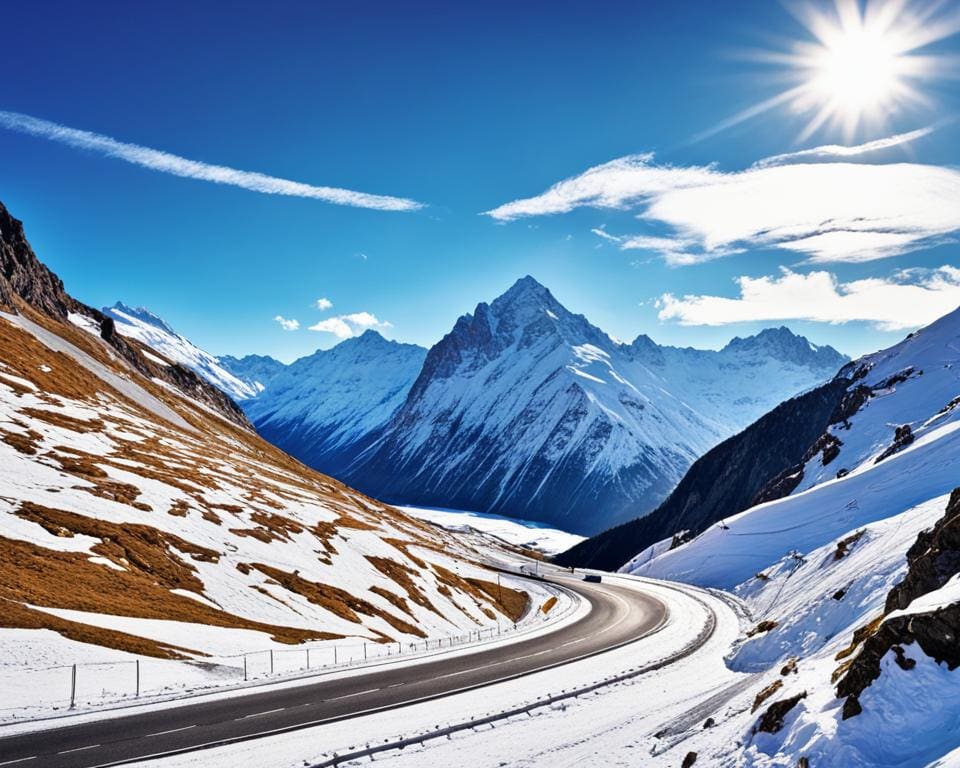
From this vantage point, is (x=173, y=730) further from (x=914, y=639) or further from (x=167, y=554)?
(x=167, y=554)

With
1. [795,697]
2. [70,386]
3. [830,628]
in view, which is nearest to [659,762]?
[795,697]

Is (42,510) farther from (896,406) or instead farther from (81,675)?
(896,406)

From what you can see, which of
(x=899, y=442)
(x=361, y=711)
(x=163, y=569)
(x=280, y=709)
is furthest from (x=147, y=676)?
(x=899, y=442)

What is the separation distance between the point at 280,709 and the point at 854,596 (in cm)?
2780

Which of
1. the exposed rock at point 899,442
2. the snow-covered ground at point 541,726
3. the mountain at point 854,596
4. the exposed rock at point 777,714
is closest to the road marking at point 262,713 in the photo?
the snow-covered ground at point 541,726

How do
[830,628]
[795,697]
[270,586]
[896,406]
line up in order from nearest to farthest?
[795,697] → [830,628] → [270,586] → [896,406]

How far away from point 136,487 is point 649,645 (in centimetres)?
4638

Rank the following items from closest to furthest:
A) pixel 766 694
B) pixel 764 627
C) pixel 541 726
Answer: pixel 766 694 → pixel 541 726 → pixel 764 627

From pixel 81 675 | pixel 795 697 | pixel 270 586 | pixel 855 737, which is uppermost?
pixel 270 586

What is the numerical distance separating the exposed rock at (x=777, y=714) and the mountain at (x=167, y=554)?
25900 millimetres

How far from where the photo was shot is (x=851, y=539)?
4516cm

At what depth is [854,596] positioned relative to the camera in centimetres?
3117

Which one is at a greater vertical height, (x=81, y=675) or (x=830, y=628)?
(x=81, y=675)

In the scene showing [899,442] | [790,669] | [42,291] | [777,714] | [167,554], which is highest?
[42,291]
